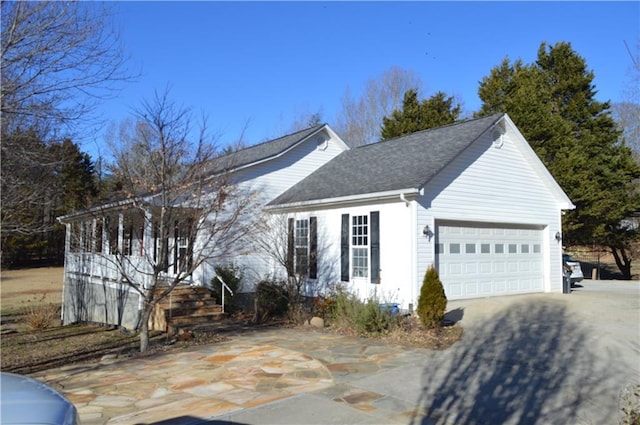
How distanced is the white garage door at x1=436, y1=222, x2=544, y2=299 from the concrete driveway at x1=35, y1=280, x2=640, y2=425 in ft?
8.97

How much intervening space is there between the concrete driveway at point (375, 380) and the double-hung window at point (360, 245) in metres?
3.07

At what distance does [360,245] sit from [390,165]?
2.86 meters

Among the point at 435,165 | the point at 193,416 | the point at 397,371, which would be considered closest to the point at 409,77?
the point at 435,165

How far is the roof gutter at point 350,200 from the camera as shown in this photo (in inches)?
470

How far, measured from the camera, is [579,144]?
2494 centimetres

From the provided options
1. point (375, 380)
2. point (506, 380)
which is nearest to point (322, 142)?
point (375, 380)

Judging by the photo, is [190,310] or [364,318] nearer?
[364,318]

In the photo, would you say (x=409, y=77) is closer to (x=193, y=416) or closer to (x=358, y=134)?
(x=358, y=134)

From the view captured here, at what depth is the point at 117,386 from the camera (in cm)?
683

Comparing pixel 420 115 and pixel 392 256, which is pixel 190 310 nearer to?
pixel 392 256

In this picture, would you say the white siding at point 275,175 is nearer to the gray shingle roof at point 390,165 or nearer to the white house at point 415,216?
the white house at point 415,216

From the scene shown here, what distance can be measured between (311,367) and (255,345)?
2229 mm

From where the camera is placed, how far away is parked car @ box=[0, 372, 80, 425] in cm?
260

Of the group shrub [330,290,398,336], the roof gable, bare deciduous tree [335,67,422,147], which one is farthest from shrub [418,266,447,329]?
bare deciduous tree [335,67,422,147]
